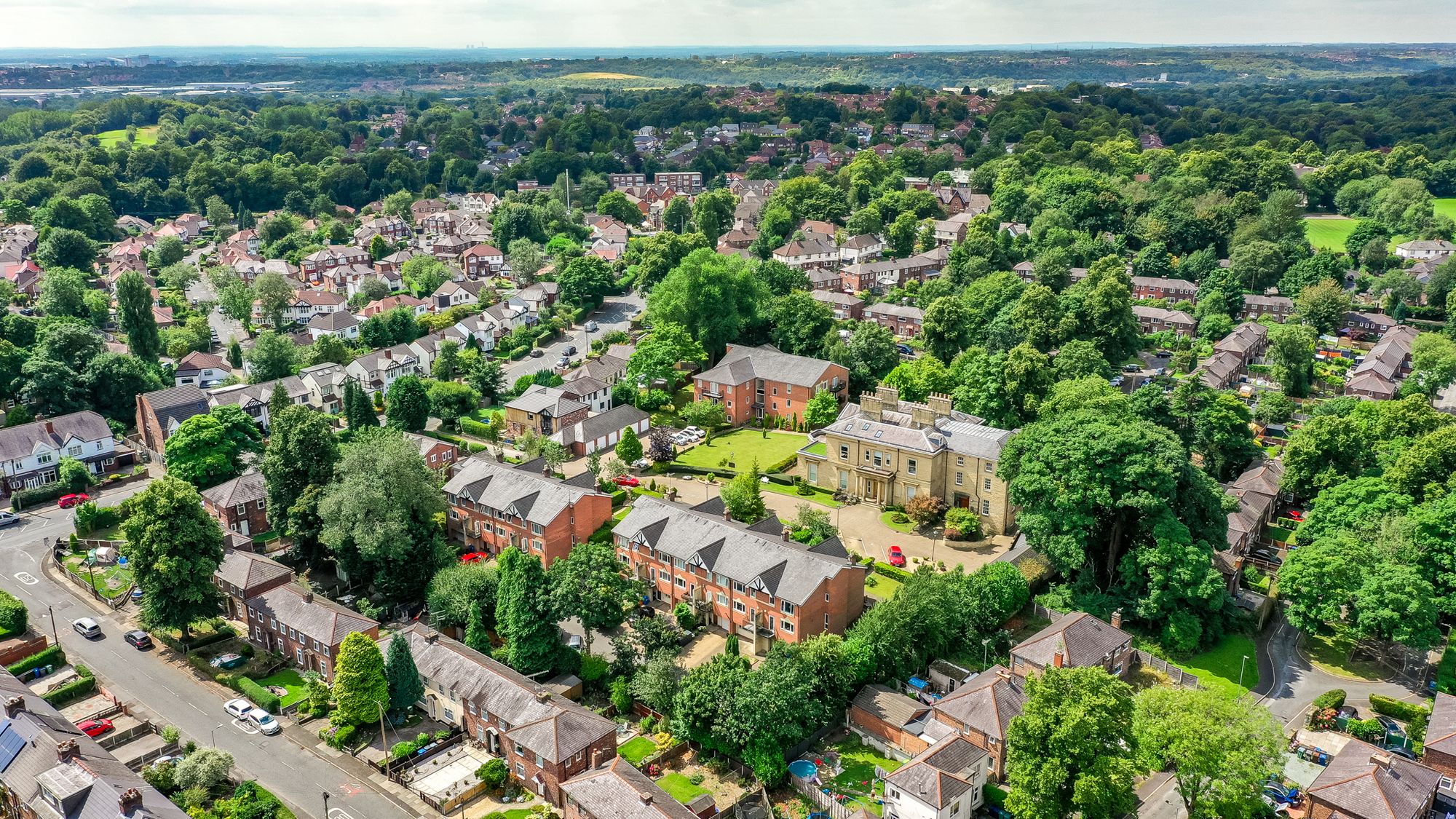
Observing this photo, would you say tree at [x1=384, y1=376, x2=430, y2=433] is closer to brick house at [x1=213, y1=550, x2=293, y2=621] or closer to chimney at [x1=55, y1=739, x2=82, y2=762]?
brick house at [x1=213, y1=550, x2=293, y2=621]

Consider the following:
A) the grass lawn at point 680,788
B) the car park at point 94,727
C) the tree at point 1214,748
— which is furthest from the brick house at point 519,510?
the tree at point 1214,748

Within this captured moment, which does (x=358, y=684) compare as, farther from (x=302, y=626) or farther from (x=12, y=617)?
(x=12, y=617)

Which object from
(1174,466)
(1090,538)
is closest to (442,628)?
(1090,538)

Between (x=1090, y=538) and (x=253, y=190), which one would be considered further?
(x=253, y=190)

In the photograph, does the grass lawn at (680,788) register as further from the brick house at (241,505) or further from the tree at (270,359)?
the tree at (270,359)

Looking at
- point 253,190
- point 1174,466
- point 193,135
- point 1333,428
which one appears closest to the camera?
point 1174,466

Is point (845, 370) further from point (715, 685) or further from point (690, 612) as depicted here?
point (715, 685)
